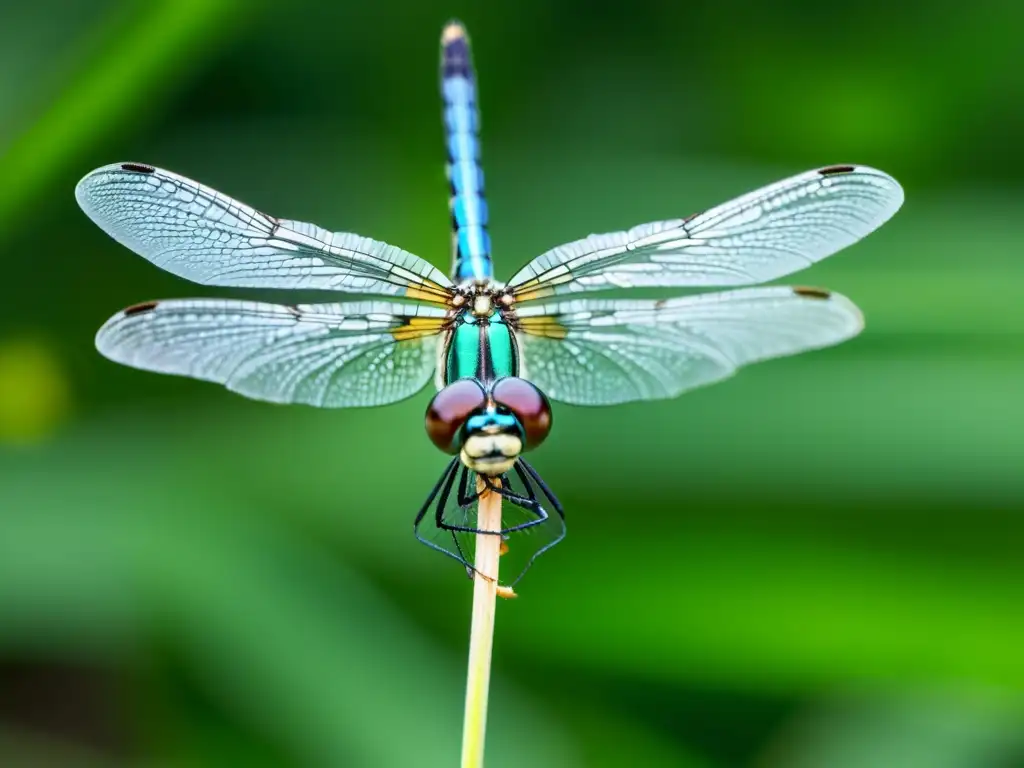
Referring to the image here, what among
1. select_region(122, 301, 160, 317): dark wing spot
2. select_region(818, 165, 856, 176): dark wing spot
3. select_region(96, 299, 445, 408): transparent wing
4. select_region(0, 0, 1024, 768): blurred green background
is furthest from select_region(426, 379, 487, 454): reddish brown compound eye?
select_region(0, 0, 1024, 768): blurred green background

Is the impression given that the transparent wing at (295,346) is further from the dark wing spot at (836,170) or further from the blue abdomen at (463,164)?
Result: the dark wing spot at (836,170)

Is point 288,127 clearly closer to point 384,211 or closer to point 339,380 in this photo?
point 384,211

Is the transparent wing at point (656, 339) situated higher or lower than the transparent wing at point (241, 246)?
lower

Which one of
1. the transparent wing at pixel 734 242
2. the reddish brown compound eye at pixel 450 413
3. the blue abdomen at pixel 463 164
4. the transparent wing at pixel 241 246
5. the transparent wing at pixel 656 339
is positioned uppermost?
the blue abdomen at pixel 463 164

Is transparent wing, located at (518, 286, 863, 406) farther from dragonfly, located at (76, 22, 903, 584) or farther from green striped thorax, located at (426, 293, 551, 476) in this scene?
green striped thorax, located at (426, 293, 551, 476)

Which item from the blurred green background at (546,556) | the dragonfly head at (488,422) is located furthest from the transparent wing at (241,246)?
the blurred green background at (546,556)

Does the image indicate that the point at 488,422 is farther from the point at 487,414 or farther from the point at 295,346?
the point at 295,346

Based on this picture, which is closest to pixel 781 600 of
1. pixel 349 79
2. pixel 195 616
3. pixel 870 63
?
pixel 195 616
